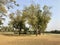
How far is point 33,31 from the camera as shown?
7731cm

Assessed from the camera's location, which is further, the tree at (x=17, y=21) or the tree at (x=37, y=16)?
the tree at (x=17, y=21)

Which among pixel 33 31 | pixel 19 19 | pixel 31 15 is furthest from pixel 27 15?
pixel 33 31

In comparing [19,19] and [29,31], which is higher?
[19,19]

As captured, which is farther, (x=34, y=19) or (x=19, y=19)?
(x=19, y=19)

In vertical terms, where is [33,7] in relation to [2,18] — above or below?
above

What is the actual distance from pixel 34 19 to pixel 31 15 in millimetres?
2126

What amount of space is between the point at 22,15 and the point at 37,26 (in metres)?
8.65

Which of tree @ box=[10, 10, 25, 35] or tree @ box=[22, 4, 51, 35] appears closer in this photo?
tree @ box=[22, 4, 51, 35]

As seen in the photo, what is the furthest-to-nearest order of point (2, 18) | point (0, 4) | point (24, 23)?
point (24, 23)
point (2, 18)
point (0, 4)

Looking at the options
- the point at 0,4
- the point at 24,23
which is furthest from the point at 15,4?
the point at 24,23

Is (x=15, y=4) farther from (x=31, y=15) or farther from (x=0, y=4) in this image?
(x=31, y=15)

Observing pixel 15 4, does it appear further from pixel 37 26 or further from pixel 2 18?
pixel 37 26

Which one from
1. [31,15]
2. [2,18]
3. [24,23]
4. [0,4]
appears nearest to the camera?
[0,4]

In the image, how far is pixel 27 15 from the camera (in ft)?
224
